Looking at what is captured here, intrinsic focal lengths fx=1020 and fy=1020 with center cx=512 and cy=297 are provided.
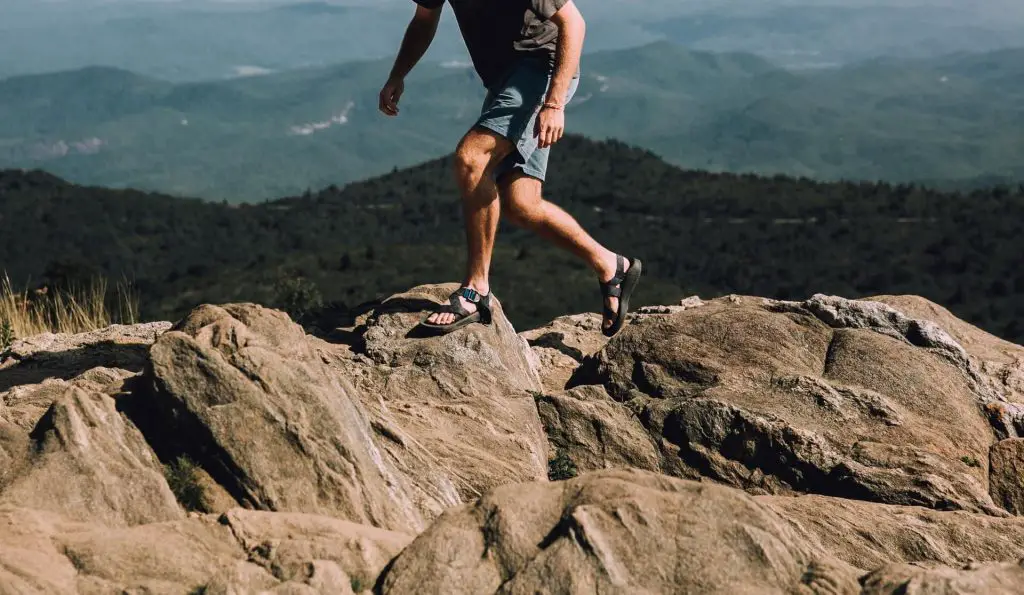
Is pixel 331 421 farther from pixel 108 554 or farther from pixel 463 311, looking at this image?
pixel 463 311

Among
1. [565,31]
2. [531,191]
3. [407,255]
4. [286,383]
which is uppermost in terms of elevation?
[565,31]

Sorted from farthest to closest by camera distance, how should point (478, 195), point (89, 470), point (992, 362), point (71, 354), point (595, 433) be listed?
1. point (992, 362)
2. point (71, 354)
3. point (478, 195)
4. point (595, 433)
5. point (89, 470)

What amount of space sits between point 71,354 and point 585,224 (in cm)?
7810

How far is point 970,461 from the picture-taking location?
7027 mm

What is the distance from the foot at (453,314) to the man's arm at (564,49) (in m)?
1.68

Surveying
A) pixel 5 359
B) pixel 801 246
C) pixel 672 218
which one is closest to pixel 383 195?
pixel 672 218

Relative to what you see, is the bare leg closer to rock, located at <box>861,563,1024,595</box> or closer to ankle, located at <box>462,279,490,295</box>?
ankle, located at <box>462,279,490,295</box>

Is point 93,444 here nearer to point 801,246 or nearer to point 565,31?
point 565,31

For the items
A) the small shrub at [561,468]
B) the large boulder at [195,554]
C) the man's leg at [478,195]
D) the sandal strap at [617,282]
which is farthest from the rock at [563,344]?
the large boulder at [195,554]

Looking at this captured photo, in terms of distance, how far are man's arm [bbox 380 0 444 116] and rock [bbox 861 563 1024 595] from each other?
521 centimetres

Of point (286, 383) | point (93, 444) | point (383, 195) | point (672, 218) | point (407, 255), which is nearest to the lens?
point (93, 444)

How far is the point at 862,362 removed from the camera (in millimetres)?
7824

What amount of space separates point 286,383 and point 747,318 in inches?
165

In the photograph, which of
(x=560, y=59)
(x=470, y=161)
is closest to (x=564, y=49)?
(x=560, y=59)
